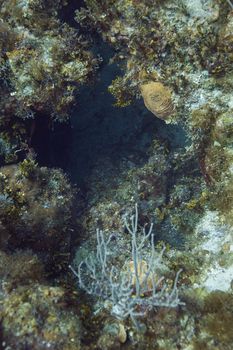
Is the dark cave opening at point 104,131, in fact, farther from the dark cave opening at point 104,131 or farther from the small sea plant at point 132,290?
the small sea plant at point 132,290

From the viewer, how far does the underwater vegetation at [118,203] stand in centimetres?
368

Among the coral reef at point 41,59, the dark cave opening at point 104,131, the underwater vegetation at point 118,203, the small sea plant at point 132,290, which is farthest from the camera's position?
the dark cave opening at point 104,131

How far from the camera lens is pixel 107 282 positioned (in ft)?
12.2

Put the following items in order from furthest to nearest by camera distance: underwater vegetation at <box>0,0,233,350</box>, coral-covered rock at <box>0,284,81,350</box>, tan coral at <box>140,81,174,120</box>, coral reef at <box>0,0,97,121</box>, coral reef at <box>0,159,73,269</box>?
tan coral at <box>140,81,174,120</box> < coral reef at <box>0,0,97,121</box> < coral reef at <box>0,159,73,269</box> < underwater vegetation at <box>0,0,233,350</box> < coral-covered rock at <box>0,284,81,350</box>

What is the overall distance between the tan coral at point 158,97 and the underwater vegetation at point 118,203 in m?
0.02

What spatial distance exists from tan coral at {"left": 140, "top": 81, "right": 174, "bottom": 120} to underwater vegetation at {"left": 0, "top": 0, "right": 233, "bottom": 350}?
0.6 inches

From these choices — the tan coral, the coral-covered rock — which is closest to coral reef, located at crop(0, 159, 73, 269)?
the coral-covered rock

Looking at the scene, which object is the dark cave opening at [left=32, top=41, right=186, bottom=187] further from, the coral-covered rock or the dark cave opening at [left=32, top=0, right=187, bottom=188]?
the coral-covered rock

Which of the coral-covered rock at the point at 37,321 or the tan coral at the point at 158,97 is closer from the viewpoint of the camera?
the coral-covered rock at the point at 37,321

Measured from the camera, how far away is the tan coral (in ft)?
17.1

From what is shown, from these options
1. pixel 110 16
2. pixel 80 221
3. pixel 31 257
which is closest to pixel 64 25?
pixel 110 16

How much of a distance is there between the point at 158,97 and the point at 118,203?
6.63ft

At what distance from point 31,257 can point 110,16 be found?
3.72 metres

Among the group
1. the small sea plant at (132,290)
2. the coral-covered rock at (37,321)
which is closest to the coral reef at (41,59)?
the small sea plant at (132,290)
